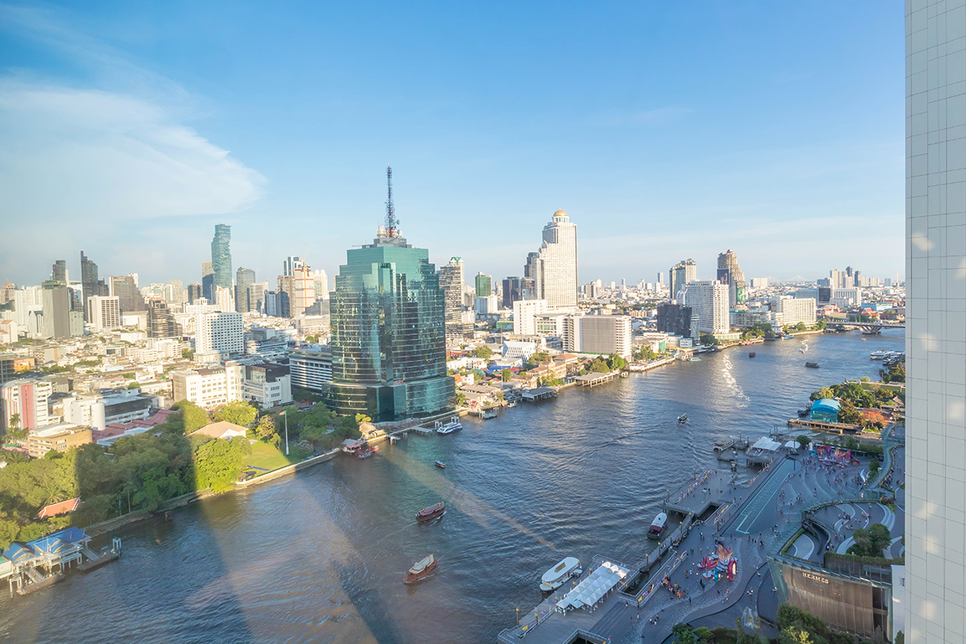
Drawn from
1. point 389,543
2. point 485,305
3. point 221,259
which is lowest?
point 389,543

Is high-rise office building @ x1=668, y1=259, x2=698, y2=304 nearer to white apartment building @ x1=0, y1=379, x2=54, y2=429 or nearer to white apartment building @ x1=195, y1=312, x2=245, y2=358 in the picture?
white apartment building @ x1=195, y1=312, x2=245, y2=358

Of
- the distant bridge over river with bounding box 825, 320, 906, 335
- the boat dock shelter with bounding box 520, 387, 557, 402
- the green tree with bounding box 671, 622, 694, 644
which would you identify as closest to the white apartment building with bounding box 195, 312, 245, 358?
the boat dock shelter with bounding box 520, 387, 557, 402

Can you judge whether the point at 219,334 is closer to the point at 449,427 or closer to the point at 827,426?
the point at 449,427

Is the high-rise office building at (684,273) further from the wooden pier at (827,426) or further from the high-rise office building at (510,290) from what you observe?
the wooden pier at (827,426)

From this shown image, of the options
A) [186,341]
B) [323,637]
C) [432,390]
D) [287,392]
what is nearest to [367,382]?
[432,390]

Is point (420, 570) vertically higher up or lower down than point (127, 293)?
lower down

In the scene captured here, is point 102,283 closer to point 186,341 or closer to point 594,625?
point 186,341

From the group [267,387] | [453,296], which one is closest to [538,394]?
[267,387]
